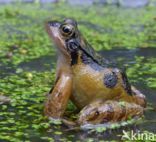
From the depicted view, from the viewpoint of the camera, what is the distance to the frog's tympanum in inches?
184

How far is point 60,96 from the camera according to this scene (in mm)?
4695

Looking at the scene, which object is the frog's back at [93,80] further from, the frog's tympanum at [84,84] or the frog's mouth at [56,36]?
the frog's mouth at [56,36]

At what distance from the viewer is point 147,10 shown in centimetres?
1482

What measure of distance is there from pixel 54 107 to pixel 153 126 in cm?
101

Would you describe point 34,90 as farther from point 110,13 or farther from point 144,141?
point 110,13

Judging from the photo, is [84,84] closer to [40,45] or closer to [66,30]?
[66,30]

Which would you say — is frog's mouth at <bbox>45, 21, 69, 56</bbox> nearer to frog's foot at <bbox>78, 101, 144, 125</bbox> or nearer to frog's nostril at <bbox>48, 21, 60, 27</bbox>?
frog's nostril at <bbox>48, 21, 60, 27</bbox>

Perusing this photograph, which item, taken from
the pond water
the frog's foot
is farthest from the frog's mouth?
the pond water

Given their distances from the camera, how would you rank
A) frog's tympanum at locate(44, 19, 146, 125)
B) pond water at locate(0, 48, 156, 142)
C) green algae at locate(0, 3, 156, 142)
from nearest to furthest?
pond water at locate(0, 48, 156, 142) < frog's tympanum at locate(44, 19, 146, 125) < green algae at locate(0, 3, 156, 142)

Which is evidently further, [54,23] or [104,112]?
[54,23]

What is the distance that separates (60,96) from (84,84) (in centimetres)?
27

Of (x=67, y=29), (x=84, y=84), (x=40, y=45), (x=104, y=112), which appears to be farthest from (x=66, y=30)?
(x=40, y=45)

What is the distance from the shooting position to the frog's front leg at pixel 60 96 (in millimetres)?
4695

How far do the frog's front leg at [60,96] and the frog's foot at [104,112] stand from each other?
202 millimetres
